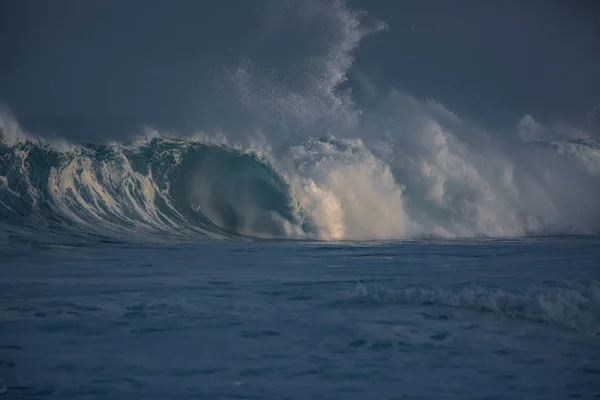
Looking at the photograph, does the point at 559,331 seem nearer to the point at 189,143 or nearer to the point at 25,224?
the point at 25,224

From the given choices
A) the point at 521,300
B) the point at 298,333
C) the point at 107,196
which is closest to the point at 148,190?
the point at 107,196

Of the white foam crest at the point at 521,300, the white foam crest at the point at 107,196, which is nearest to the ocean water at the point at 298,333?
the white foam crest at the point at 521,300

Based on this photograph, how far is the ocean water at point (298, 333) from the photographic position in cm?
464

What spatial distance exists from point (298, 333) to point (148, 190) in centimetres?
1758

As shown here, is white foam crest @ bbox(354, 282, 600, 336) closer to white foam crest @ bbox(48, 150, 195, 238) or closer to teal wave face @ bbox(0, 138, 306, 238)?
teal wave face @ bbox(0, 138, 306, 238)

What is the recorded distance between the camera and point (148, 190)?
23.1 meters

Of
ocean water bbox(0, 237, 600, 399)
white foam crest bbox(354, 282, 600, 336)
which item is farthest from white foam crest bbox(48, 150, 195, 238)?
white foam crest bbox(354, 282, 600, 336)

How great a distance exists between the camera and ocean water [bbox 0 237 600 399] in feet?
15.2

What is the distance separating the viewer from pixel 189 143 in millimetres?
25422

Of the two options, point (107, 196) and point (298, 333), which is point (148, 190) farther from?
point (298, 333)

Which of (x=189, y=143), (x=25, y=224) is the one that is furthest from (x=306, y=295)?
(x=189, y=143)

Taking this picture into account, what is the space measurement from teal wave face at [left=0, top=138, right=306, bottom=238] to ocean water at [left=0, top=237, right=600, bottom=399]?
923 centimetres

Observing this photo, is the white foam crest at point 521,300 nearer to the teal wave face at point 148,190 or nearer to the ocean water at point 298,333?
the ocean water at point 298,333

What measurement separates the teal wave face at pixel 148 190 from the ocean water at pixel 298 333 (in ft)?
30.3
